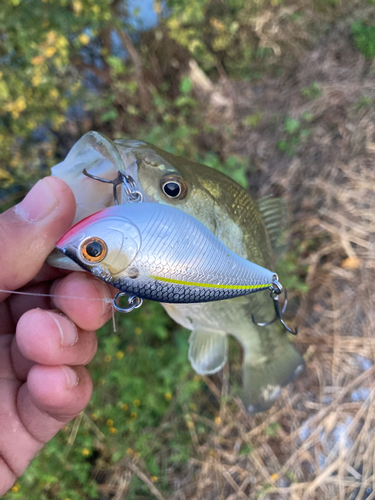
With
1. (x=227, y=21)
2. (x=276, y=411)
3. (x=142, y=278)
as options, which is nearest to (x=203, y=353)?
(x=142, y=278)

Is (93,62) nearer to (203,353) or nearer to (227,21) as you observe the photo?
(227,21)

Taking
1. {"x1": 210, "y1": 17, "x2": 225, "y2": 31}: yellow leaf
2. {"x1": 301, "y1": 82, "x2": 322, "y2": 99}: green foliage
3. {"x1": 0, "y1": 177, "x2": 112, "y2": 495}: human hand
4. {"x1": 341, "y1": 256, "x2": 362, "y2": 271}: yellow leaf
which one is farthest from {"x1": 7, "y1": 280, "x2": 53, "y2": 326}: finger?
{"x1": 210, "y1": 17, "x2": 225, "y2": 31}: yellow leaf

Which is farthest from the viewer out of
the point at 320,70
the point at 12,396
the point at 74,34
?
the point at 320,70

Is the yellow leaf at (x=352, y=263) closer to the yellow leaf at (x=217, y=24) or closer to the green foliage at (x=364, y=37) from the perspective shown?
the green foliage at (x=364, y=37)

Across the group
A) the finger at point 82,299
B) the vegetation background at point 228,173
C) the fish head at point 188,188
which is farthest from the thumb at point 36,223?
the vegetation background at point 228,173

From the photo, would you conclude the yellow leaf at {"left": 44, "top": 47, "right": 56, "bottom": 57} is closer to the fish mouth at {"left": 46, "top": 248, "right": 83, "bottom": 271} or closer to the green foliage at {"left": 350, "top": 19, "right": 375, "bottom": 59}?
the fish mouth at {"left": 46, "top": 248, "right": 83, "bottom": 271}

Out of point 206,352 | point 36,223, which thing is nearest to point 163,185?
point 36,223

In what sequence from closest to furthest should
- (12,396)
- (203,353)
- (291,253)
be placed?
1. (12,396)
2. (203,353)
3. (291,253)
